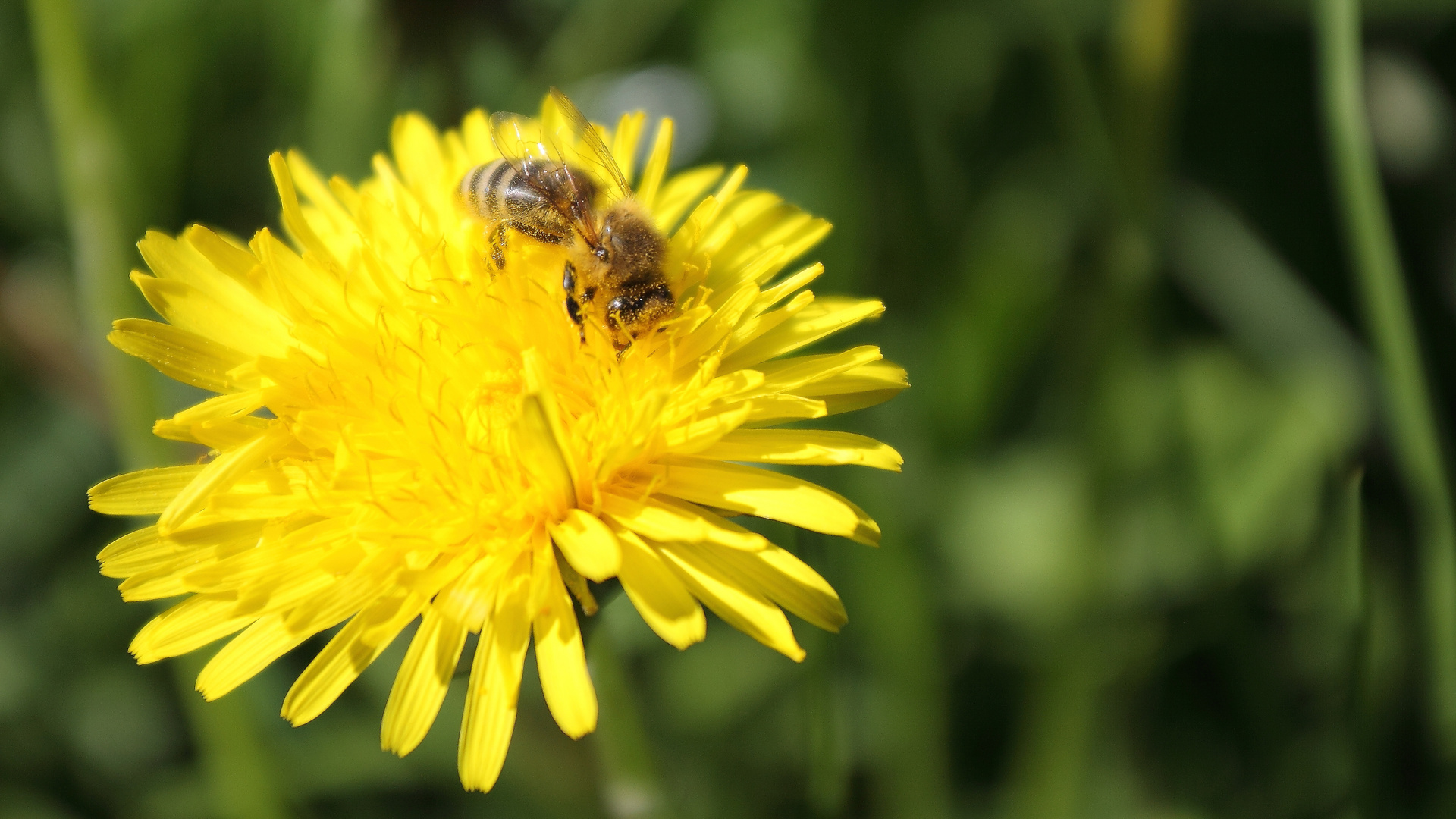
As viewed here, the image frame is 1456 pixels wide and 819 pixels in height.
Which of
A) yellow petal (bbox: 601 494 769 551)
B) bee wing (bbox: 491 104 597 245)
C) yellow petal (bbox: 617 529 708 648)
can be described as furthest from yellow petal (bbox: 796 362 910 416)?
bee wing (bbox: 491 104 597 245)

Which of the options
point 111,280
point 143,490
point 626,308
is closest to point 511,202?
point 626,308

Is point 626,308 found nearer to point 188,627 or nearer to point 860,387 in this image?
point 860,387

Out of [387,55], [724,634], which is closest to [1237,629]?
[724,634]

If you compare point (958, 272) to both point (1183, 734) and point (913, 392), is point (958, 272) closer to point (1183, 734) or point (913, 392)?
point (913, 392)

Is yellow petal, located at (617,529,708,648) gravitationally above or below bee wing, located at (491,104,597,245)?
below

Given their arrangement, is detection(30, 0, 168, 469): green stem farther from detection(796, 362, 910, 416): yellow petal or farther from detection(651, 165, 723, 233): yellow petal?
detection(796, 362, 910, 416): yellow petal

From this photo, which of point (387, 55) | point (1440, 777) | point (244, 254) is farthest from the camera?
point (387, 55)

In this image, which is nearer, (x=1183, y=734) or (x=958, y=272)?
(x=1183, y=734)

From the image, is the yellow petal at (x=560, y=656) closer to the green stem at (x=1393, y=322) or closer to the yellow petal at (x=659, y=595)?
the yellow petal at (x=659, y=595)
